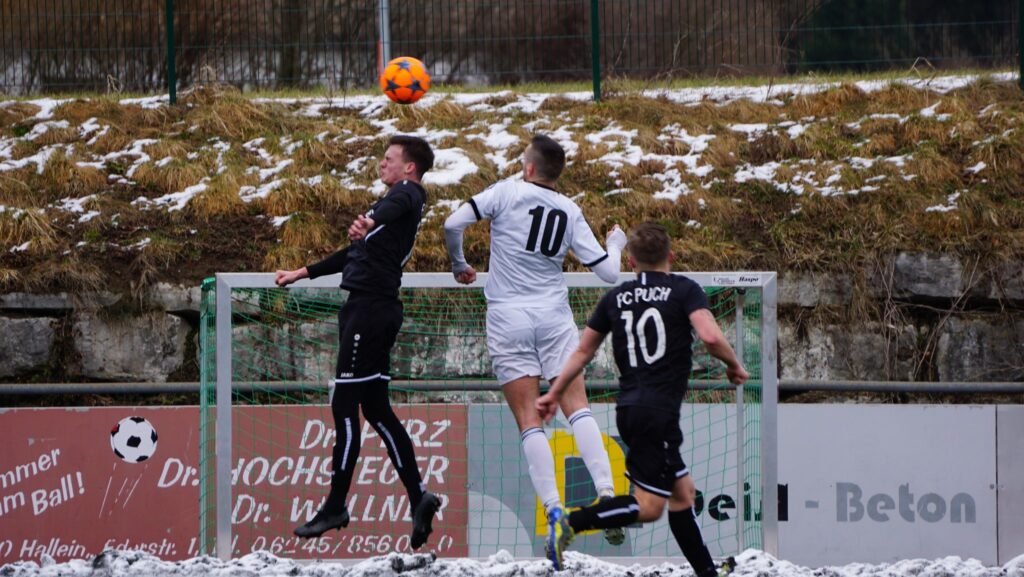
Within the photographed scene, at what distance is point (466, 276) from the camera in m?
6.33

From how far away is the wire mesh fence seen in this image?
45.5ft

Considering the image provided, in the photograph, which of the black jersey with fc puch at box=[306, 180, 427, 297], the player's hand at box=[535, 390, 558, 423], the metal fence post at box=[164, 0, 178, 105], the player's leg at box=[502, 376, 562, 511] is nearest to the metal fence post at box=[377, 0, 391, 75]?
the metal fence post at box=[164, 0, 178, 105]

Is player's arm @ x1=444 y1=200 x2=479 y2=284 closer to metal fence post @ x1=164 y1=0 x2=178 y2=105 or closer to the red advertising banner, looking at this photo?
the red advertising banner

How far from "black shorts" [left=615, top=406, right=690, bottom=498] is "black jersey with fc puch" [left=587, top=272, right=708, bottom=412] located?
5cm

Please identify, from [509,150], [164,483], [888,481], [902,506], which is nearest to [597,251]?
[888,481]

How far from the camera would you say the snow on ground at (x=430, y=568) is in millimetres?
6258

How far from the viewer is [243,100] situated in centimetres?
1322

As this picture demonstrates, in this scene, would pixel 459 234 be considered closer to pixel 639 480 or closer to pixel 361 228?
pixel 361 228

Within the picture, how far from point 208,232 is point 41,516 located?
11.8 feet

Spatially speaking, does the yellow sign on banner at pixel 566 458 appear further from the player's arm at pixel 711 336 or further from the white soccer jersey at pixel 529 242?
the player's arm at pixel 711 336

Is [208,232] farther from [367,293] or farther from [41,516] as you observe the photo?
[367,293]

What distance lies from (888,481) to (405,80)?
5704mm

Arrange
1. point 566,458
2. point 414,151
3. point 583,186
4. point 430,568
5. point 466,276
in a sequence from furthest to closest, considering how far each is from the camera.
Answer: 1. point 583,186
2. point 566,458
3. point 430,568
4. point 466,276
5. point 414,151

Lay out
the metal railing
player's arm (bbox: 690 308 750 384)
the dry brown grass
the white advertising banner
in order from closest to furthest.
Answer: player's arm (bbox: 690 308 750 384) < the white advertising banner < the metal railing < the dry brown grass
